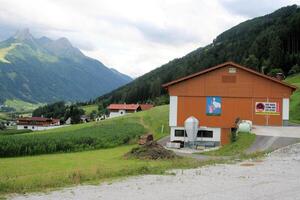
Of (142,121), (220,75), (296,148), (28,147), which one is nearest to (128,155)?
(296,148)

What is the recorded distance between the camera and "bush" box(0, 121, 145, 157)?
4538 cm

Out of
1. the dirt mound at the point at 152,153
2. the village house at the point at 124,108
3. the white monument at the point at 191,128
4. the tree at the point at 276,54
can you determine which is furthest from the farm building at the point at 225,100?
the village house at the point at 124,108

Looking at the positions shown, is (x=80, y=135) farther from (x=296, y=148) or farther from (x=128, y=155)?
(x=296, y=148)

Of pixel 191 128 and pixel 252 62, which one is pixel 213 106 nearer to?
pixel 191 128

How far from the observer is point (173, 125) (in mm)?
50781

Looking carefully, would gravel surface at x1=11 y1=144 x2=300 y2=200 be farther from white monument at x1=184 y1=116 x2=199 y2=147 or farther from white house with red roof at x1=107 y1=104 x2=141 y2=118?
white house with red roof at x1=107 y1=104 x2=141 y2=118

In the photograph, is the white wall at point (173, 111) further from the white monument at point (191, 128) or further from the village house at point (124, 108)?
the village house at point (124, 108)

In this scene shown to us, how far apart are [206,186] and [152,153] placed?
16.2m

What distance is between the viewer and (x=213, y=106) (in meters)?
49.7

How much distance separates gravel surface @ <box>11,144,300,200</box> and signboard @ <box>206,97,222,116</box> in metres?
28.9

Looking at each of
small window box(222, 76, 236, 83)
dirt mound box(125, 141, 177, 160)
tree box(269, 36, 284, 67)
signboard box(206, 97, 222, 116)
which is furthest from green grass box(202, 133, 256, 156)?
tree box(269, 36, 284, 67)

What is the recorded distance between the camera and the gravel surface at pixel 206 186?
13109 mm

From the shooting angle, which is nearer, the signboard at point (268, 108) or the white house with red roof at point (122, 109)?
the signboard at point (268, 108)

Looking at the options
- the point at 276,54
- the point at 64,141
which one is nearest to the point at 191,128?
the point at 64,141
